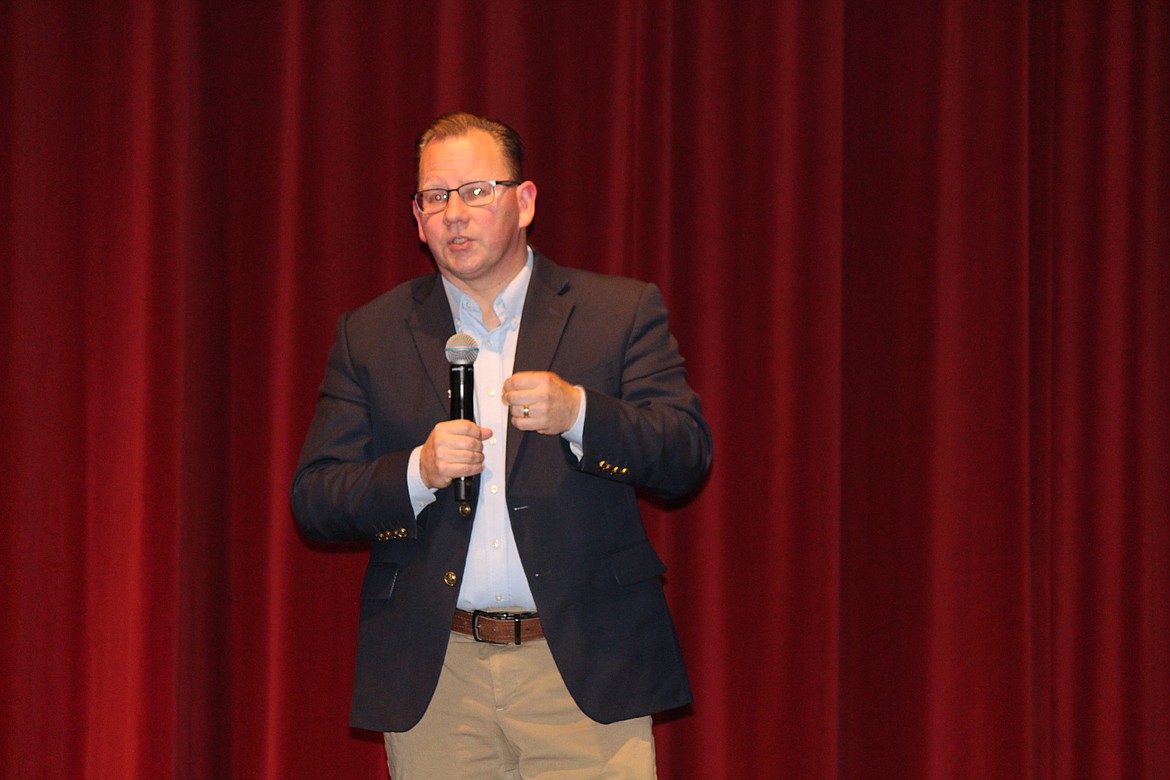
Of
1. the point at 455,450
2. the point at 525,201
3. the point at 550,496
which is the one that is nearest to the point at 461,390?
the point at 455,450

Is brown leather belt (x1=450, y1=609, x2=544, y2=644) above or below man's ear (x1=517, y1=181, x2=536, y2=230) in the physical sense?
below

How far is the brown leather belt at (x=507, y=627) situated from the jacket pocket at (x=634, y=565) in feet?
0.57

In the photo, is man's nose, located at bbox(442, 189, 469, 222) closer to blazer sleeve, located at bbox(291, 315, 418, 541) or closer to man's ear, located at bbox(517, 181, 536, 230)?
man's ear, located at bbox(517, 181, 536, 230)

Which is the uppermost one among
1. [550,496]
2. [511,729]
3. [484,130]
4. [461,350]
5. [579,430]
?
[484,130]

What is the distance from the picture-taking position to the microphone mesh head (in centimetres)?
192

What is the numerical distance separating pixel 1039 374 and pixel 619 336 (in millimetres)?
1610

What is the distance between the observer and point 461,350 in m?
1.92

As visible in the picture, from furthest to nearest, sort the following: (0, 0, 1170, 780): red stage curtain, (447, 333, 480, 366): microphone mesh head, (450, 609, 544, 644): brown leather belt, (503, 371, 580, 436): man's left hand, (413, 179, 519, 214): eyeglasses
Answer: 1. (0, 0, 1170, 780): red stage curtain
2. (413, 179, 519, 214): eyeglasses
3. (450, 609, 544, 644): brown leather belt
4. (447, 333, 480, 366): microphone mesh head
5. (503, 371, 580, 436): man's left hand

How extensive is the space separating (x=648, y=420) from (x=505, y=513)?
333 millimetres

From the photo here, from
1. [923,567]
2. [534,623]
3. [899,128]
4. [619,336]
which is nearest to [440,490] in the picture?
[534,623]

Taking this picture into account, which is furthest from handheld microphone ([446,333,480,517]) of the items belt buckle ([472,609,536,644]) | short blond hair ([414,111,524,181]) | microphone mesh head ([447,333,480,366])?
short blond hair ([414,111,524,181])

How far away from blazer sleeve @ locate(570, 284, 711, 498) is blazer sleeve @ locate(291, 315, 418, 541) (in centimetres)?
35

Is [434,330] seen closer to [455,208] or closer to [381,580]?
[455,208]

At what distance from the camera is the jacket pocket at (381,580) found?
205 centimetres
